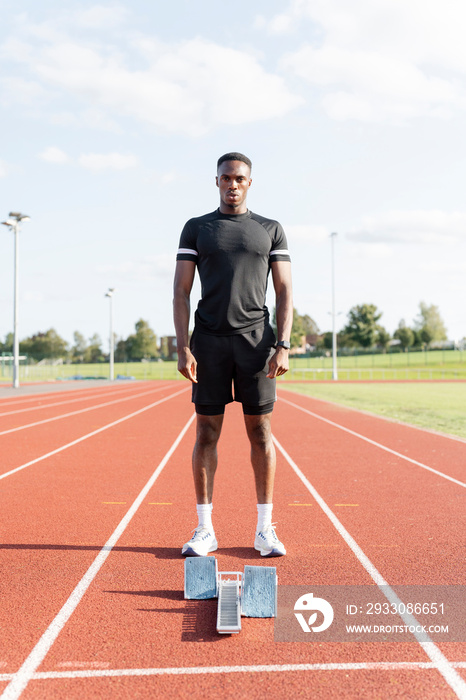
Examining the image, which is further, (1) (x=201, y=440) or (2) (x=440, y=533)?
(2) (x=440, y=533)

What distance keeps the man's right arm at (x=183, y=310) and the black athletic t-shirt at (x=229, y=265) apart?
59mm

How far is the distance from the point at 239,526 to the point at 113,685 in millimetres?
2148

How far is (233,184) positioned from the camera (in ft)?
11.3

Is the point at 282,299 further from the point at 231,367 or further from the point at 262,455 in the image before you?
the point at 262,455

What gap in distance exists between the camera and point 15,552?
11.7ft

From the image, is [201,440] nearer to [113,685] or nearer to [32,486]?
[113,685]

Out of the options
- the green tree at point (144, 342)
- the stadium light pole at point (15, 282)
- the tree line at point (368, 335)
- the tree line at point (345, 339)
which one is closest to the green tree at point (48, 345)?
the tree line at point (345, 339)

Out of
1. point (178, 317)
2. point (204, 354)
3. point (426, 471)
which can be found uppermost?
point (178, 317)

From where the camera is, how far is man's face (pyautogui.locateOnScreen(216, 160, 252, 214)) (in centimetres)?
343

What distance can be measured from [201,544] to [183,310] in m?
1.35

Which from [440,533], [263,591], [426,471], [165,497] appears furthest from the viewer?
[426,471]

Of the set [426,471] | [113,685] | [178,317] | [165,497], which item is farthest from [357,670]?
[426,471]

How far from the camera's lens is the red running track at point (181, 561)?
2117mm

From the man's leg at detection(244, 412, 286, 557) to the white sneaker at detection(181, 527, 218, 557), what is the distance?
270mm
